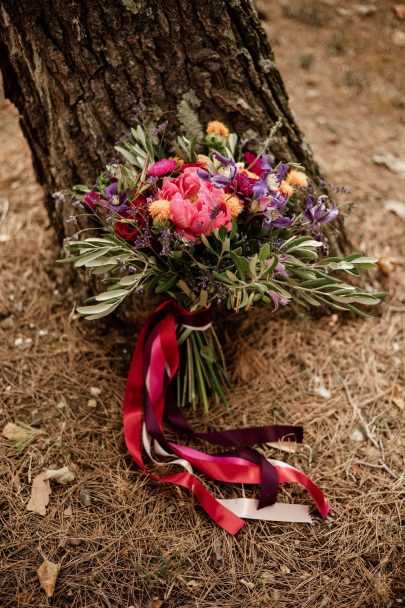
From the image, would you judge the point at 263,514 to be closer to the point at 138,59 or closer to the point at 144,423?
the point at 144,423

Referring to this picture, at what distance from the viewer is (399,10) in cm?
454

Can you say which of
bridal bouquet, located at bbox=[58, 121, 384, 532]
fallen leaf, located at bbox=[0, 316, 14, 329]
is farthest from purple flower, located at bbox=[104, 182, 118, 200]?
fallen leaf, located at bbox=[0, 316, 14, 329]

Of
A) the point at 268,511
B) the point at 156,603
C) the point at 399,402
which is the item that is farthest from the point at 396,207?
the point at 156,603

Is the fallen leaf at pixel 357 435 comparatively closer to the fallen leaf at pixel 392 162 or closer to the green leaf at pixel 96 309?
the green leaf at pixel 96 309

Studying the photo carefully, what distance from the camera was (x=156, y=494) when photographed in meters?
1.92

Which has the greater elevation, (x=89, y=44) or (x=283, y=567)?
(x=89, y=44)

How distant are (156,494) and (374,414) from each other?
3.29 ft

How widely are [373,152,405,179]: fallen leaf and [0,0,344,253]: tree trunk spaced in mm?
1356

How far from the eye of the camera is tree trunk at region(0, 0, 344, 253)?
1854 millimetres

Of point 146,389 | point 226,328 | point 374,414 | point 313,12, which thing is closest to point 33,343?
point 146,389

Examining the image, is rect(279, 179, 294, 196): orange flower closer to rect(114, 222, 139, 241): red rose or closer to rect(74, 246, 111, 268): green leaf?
rect(114, 222, 139, 241): red rose

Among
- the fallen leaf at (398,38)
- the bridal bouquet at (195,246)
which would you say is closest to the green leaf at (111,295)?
the bridal bouquet at (195,246)

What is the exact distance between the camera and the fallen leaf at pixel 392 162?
3344 mm

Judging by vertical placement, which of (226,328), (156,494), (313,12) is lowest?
(156,494)
